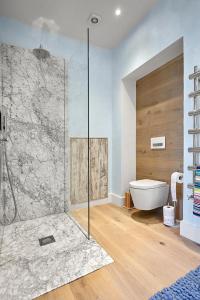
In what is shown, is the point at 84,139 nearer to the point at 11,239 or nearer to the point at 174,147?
the point at 174,147

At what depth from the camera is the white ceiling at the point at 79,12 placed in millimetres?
1821

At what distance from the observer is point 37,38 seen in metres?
2.09

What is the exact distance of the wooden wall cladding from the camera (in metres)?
2.30

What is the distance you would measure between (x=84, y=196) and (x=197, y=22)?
86.6 inches

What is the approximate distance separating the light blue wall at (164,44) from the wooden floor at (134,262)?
1.07 feet

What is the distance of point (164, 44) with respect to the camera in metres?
1.78

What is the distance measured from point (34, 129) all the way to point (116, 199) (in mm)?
1547

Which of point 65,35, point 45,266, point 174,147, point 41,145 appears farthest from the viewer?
point 65,35

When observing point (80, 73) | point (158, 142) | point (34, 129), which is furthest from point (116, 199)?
point (80, 73)

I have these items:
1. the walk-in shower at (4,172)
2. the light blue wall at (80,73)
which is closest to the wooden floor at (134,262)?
the walk-in shower at (4,172)

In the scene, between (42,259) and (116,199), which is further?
(116,199)

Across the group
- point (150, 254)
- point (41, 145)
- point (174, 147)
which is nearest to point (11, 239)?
point (41, 145)

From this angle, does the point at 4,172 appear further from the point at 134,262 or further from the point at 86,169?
the point at 134,262

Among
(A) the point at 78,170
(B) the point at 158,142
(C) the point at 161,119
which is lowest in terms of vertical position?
(A) the point at 78,170
